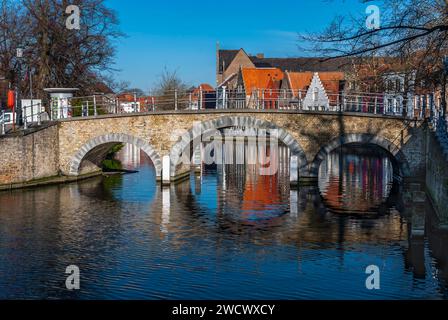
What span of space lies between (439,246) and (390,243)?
1200 millimetres

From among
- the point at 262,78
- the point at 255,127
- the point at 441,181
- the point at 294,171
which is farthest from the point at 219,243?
the point at 262,78

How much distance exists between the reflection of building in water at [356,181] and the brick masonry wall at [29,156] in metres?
11.4

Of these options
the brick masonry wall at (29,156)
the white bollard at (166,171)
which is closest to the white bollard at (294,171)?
the white bollard at (166,171)

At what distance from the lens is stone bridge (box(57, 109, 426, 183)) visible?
2788 centimetres

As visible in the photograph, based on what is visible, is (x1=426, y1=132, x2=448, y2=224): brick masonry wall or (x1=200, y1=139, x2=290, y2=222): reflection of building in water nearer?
(x1=426, y1=132, x2=448, y2=224): brick masonry wall

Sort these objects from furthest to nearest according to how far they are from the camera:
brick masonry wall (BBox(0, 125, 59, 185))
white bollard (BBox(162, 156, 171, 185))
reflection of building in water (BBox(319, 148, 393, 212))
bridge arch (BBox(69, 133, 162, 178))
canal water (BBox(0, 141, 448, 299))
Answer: bridge arch (BBox(69, 133, 162, 178)), white bollard (BBox(162, 156, 171, 185)), brick masonry wall (BBox(0, 125, 59, 185)), reflection of building in water (BBox(319, 148, 393, 212)), canal water (BBox(0, 141, 448, 299))

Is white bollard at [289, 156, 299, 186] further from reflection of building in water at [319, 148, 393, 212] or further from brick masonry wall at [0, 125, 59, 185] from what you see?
brick masonry wall at [0, 125, 59, 185]

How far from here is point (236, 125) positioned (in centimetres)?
2927

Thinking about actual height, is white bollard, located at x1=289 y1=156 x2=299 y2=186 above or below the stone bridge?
below

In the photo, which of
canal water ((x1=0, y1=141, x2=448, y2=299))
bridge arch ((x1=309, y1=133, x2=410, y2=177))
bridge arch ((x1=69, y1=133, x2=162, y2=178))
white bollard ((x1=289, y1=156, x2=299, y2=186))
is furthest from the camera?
bridge arch ((x1=69, y1=133, x2=162, y2=178))

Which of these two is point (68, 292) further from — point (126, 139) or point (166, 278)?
point (126, 139)

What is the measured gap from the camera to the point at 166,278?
1302cm

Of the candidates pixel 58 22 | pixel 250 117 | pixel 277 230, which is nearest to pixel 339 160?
pixel 250 117

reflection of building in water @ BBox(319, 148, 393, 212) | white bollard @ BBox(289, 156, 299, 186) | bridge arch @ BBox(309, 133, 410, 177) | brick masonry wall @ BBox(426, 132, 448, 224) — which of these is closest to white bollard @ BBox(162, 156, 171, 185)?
white bollard @ BBox(289, 156, 299, 186)
